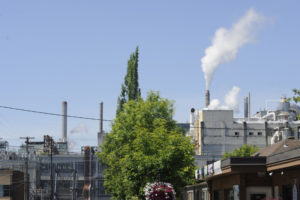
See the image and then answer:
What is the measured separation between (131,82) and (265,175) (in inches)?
1670

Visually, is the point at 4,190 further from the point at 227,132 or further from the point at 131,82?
the point at 227,132

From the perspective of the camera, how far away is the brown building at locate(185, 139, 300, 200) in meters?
26.7

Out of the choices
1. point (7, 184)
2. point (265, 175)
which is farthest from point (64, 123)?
point (265, 175)

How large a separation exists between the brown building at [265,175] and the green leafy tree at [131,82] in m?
35.7

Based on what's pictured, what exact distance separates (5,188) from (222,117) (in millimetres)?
45442

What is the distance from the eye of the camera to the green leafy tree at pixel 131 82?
72.0 meters

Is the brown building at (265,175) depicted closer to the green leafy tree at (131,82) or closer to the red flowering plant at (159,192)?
the red flowering plant at (159,192)

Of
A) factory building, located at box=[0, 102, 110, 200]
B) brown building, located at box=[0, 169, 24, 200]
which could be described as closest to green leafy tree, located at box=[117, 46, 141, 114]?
brown building, located at box=[0, 169, 24, 200]

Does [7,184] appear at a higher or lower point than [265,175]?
lower

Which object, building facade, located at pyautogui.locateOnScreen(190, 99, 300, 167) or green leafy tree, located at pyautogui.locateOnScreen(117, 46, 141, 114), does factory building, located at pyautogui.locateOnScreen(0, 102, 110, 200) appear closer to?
building facade, located at pyautogui.locateOnScreen(190, 99, 300, 167)

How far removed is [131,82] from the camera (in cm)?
7262

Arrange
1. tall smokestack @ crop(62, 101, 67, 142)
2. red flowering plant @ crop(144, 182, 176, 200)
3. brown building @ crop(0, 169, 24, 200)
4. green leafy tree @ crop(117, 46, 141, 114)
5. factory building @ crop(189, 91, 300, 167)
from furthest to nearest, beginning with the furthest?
tall smokestack @ crop(62, 101, 67, 142), factory building @ crop(189, 91, 300, 167), brown building @ crop(0, 169, 24, 200), green leafy tree @ crop(117, 46, 141, 114), red flowering plant @ crop(144, 182, 176, 200)

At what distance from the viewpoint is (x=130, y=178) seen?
37812 mm

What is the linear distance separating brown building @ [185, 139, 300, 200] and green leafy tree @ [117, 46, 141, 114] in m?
35.7
